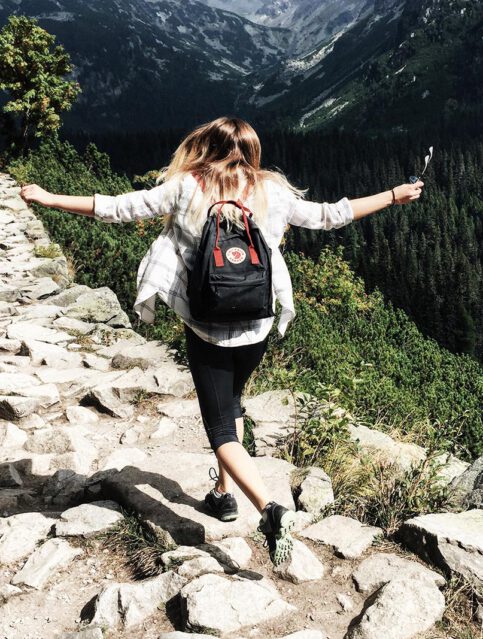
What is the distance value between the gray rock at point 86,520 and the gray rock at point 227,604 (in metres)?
0.90

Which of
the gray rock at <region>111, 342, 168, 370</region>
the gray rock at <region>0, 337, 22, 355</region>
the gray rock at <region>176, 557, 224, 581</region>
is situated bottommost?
the gray rock at <region>176, 557, 224, 581</region>

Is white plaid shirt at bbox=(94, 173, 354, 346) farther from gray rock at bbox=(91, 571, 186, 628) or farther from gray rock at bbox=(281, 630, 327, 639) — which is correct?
gray rock at bbox=(281, 630, 327, 639)

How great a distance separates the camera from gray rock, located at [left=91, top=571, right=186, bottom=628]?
2867mm

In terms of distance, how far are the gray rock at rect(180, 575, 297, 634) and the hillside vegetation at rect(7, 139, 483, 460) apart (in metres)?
2.35

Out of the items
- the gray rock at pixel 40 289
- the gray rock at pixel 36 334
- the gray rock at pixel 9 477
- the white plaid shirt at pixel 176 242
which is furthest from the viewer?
the gray rock at pixel 40 289

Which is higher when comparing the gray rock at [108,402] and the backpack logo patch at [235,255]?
the backpack logo patch at [235,255]

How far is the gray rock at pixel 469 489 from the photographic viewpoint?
408cm

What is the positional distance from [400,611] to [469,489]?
6.90 ft

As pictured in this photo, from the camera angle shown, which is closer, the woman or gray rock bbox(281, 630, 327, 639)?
gray rock bbox(281, 630, 327, 639)

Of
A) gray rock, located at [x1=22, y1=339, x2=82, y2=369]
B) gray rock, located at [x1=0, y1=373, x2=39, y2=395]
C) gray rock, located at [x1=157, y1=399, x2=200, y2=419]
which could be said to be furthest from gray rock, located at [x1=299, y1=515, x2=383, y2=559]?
gray rock, located at [x1=22, y1=339, x2=82, y2=369]

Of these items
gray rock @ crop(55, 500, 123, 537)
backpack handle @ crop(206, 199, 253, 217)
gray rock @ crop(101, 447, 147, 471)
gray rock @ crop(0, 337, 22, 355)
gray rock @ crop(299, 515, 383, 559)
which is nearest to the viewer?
backpack handle @ crop(206, 199, 253, 217)

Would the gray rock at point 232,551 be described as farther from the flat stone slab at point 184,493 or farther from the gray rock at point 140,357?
the gray rock at point 140,357

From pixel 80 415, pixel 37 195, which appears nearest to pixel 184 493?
pixel 80 415

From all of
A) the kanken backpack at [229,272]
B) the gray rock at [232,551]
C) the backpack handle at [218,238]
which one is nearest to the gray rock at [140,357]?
the gray rock at [232,551]
